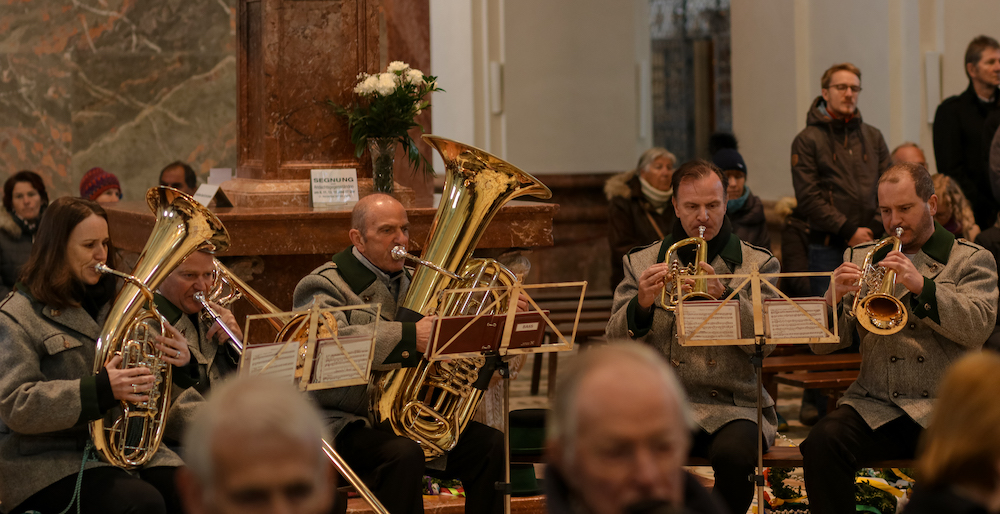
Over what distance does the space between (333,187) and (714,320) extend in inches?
89.9

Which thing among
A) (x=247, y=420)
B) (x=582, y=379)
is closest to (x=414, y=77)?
(x=582, y=379)

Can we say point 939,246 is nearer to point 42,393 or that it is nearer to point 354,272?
point 354,272

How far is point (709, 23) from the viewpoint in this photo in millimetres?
14625

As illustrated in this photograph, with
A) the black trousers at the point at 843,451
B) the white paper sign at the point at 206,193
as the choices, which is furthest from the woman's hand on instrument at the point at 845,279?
the white paper sign at the point at 206,193

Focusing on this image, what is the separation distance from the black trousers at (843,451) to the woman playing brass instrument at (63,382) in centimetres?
209

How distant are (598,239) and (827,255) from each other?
12.4ft

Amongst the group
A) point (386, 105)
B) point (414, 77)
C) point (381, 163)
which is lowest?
point (381, 163)

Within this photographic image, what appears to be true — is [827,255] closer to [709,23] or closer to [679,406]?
[679,406]

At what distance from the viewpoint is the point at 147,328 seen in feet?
11.0

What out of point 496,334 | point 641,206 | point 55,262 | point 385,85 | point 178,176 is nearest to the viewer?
point 55,262

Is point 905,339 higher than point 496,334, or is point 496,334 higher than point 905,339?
point 496,334

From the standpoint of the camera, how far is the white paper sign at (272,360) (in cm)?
312

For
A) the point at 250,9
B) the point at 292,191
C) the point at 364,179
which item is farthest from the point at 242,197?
the point at 250,9

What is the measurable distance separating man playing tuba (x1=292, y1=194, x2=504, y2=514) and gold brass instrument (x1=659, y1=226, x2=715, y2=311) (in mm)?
784
